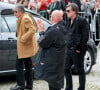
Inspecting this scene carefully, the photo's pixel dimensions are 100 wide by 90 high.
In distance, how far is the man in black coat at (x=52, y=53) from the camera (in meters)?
5.48

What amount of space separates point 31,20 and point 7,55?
40.5 inches

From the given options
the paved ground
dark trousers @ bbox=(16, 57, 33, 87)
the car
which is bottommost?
the paved ground

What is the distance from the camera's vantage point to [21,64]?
22.8 ft

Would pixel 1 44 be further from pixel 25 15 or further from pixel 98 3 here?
pixel 98 3

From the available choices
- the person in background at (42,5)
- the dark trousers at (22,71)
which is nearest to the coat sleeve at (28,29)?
the dark trousers at (22,71)

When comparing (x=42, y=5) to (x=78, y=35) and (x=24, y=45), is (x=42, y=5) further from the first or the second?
(x=78, y=35)

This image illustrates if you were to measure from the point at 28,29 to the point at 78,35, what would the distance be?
103 centimetres

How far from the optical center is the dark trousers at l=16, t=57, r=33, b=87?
22.8 ft

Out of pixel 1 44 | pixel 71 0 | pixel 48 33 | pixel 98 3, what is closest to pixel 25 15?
pixel 1 44

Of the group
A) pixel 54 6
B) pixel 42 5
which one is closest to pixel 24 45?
pixel 54 6

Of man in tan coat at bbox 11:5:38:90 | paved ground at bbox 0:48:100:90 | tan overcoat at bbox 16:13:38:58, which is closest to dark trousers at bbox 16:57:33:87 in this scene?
man in tan coat at bbox 11:5:38:90

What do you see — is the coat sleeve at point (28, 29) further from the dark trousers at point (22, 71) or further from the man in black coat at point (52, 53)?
the man in black coat at point (52, 53)

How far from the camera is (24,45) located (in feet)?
22.4

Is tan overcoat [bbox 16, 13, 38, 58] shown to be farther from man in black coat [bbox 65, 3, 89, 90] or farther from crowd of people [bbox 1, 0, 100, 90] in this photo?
man in black coat [bbox 65, 3, 89, 90]
